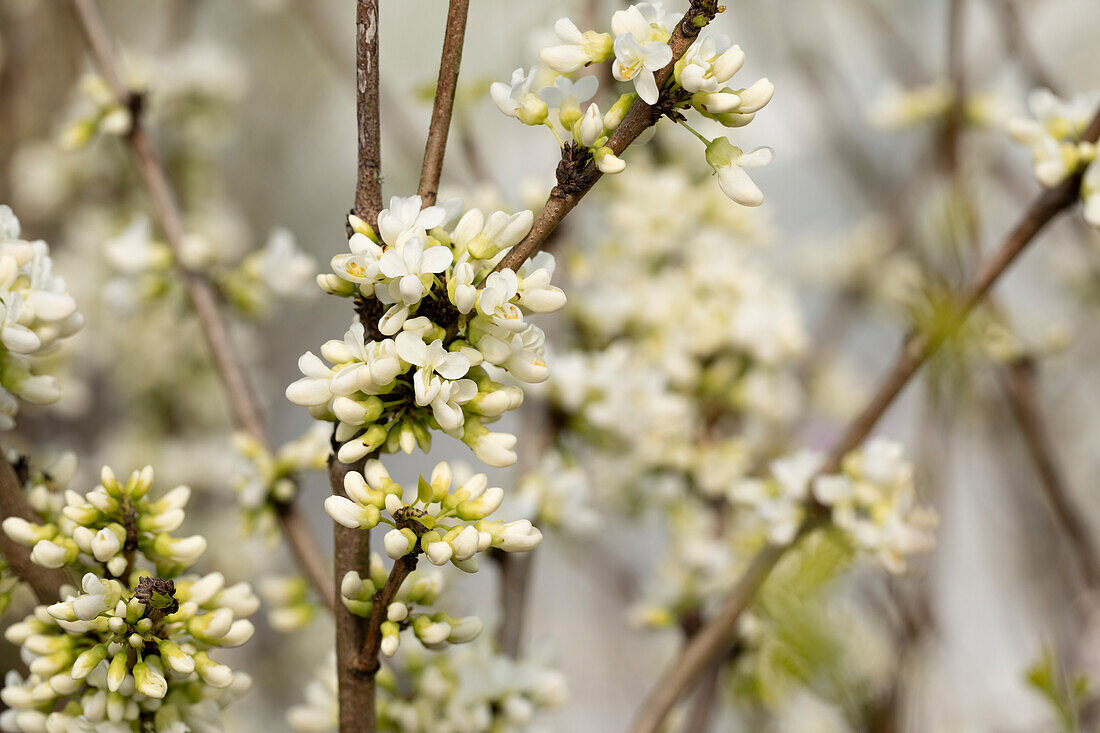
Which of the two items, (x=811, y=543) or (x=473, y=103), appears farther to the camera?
(x=473, y=103)

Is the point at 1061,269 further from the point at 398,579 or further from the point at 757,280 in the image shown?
the point at 398,579

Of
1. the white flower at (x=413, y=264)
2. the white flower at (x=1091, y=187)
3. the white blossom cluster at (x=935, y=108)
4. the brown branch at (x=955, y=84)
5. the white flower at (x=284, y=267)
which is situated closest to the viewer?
the white flower at (x=413, y=264)

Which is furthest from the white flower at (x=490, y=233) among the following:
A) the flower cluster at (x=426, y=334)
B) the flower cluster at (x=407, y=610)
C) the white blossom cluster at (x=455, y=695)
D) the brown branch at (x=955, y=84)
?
the brown branch at (x=955, y=84)

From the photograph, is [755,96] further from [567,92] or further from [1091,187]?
[1091,187]

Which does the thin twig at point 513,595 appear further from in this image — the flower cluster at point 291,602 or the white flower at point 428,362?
the white flower at point 428,362

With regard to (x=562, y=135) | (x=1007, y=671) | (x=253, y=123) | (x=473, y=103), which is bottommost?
(x=1007, y=671)

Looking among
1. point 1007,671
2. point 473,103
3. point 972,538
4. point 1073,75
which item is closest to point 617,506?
point 473,103

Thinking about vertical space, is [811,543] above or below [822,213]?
below
